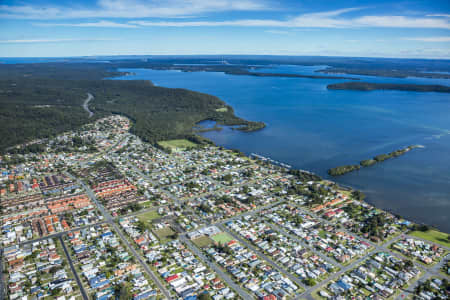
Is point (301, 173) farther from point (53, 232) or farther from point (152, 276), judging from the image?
point (53, 232)

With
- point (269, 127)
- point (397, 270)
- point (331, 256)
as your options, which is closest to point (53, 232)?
point (331, 256)

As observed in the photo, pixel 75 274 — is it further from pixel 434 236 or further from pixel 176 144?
pixel 176 144

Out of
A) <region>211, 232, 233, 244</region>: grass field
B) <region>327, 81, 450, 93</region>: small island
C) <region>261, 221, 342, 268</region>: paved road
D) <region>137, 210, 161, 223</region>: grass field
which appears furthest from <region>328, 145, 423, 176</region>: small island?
<region>327, 81, 450, 93</region>: small island

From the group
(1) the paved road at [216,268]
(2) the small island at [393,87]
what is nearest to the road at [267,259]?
(1) the paved road at [216,268]

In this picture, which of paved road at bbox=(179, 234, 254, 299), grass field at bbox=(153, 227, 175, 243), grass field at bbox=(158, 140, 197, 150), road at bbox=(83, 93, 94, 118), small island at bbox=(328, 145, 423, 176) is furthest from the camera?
road at bbox=(83, 93, 94, 118)

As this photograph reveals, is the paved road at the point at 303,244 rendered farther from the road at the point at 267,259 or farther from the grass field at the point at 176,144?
the grass field at the point at 176,144

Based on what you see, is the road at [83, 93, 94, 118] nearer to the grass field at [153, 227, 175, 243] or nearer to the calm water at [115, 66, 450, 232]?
the calm water at [115, 66, 450, 232]

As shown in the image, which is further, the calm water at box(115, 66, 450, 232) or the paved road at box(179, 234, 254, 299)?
the calm water at box(115, 66, 450, 232)

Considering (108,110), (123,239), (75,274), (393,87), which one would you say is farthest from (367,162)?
(393,87)
